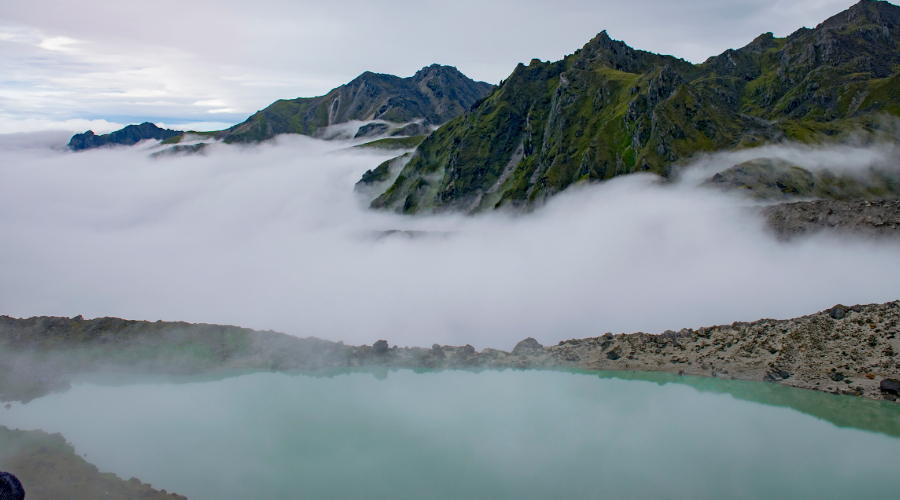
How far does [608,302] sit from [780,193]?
5772cm

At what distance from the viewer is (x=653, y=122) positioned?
168 metres

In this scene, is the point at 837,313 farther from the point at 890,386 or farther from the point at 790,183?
the point at 790,183

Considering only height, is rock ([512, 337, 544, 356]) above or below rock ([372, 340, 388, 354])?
above

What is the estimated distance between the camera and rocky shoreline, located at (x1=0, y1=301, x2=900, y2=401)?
57500 millimetres

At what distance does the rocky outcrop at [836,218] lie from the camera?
83.5 m

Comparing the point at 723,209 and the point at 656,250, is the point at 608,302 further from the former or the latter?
the point at 723,209

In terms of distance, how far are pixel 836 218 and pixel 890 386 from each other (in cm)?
5252

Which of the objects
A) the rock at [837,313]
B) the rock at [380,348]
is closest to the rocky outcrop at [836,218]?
the rock at [837,313]

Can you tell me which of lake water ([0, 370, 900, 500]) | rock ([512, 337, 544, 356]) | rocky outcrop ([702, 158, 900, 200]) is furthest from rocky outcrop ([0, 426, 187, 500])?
rocky outcrop ([702, 158, 900, 200])

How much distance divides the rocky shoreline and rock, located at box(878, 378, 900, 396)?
0.08m

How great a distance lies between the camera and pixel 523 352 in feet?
255

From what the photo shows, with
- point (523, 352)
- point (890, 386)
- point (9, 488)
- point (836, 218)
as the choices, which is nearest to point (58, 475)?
point (9, 488)

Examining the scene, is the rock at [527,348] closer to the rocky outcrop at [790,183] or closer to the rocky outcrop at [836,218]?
the rocky outcrop at [836,218]

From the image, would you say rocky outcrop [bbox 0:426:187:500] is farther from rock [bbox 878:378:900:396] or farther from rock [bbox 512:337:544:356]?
rock [bbox 878:378:900:396]
